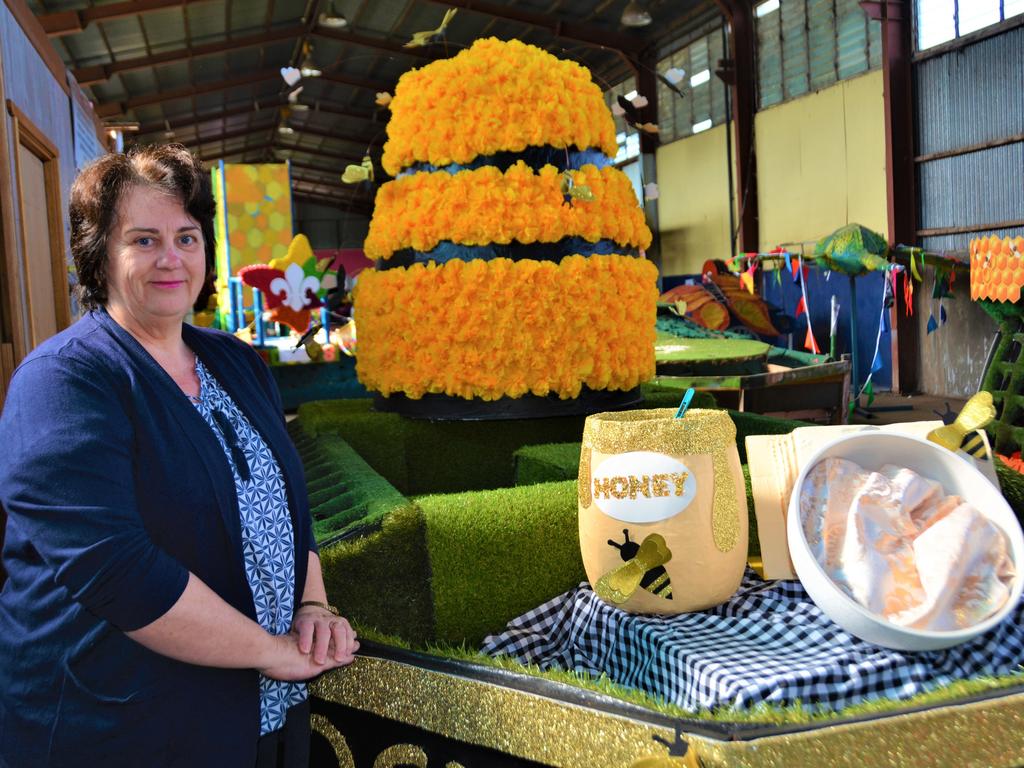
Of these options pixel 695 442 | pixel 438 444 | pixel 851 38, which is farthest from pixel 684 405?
pixel 851 38

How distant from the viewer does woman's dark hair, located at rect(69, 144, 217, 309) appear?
108 cm

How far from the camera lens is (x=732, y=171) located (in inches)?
484

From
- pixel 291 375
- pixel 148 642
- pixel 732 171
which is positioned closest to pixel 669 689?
pixel 148 642

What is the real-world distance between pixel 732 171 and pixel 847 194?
2280mm

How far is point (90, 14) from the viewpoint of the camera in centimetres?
898

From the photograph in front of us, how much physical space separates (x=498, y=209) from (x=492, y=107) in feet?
0.79

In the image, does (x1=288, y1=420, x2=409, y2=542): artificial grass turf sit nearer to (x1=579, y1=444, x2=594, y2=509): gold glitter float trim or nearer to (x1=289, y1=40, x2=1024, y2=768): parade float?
(x1=289, y1=40, x2=1024, y2=768): parade float

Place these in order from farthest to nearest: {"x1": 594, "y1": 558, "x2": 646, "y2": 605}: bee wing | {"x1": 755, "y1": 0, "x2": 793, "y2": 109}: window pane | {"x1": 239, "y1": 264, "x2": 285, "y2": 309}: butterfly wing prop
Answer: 1. {"x1": 755, "y1": 0, "x2": 793, "y2": 109}: window pane
2. {"x1": 239, "y1": 264, "x2": 285, "y2": 309}: butterfly wing prop
3. {"x1": 594, "y1": 558, "x2": 646, "y2": 605}: bee wing

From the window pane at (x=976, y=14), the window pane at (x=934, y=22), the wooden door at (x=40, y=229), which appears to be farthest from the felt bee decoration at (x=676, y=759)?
the window pane at (x=934, y=22)

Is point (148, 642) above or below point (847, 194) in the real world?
below

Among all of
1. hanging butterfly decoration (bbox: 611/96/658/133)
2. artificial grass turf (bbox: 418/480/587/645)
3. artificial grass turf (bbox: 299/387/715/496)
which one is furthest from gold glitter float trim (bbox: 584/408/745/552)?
hanging butterfly decoration (bbox: 611/96/658/133)

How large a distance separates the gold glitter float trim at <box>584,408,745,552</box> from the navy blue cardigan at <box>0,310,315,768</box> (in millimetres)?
539

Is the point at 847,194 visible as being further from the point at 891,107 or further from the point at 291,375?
the point at 291,375

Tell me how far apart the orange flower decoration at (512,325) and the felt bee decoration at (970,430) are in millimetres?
929
